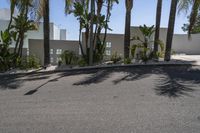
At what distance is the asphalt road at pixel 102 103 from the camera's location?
6336 mm

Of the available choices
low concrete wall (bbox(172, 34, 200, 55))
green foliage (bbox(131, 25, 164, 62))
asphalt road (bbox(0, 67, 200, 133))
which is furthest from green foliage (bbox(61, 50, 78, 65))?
low concrete wall (bbox(172, 34, 200, 55))

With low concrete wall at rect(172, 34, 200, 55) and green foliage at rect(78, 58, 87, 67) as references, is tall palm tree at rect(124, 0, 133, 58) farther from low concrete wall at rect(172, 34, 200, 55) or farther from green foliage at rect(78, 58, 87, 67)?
low concrete wall at rect(172, 34, 200, 55)

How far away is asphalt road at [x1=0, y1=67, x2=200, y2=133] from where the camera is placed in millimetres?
6336

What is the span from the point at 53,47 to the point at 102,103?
10.4 metres

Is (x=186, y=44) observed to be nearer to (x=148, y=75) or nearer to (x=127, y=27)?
(x=127, y=27)

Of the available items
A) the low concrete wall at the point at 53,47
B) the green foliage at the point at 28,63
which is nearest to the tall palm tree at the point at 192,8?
the low concrete wall at the point at 53,47

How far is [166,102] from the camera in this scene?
8156 millimetres

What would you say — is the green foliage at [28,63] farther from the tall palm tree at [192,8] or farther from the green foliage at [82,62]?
the tall palm tree at [192,8]

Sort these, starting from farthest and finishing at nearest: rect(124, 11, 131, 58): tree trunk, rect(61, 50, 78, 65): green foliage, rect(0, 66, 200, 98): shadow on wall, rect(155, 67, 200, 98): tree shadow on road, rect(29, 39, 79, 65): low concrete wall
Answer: rect(29, 39, 79, 65): low concrete wall < rect(124, 11, 131, 58): tree trunk < rect(61, 50, 78, 65): green foliage < rect(0, 66, 200, 98): shadow on wall < rect(155, 67, 200, 98): tree shadow on road

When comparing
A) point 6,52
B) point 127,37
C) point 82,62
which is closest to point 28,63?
point 6,52

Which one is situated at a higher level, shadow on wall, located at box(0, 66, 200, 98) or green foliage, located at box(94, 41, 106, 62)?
green foliage, located at box(94, 41, 106, 62)

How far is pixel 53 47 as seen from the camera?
58.8 ft

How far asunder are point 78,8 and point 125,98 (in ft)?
29.8

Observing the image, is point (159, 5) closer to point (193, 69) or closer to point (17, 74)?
point (193, 69)
